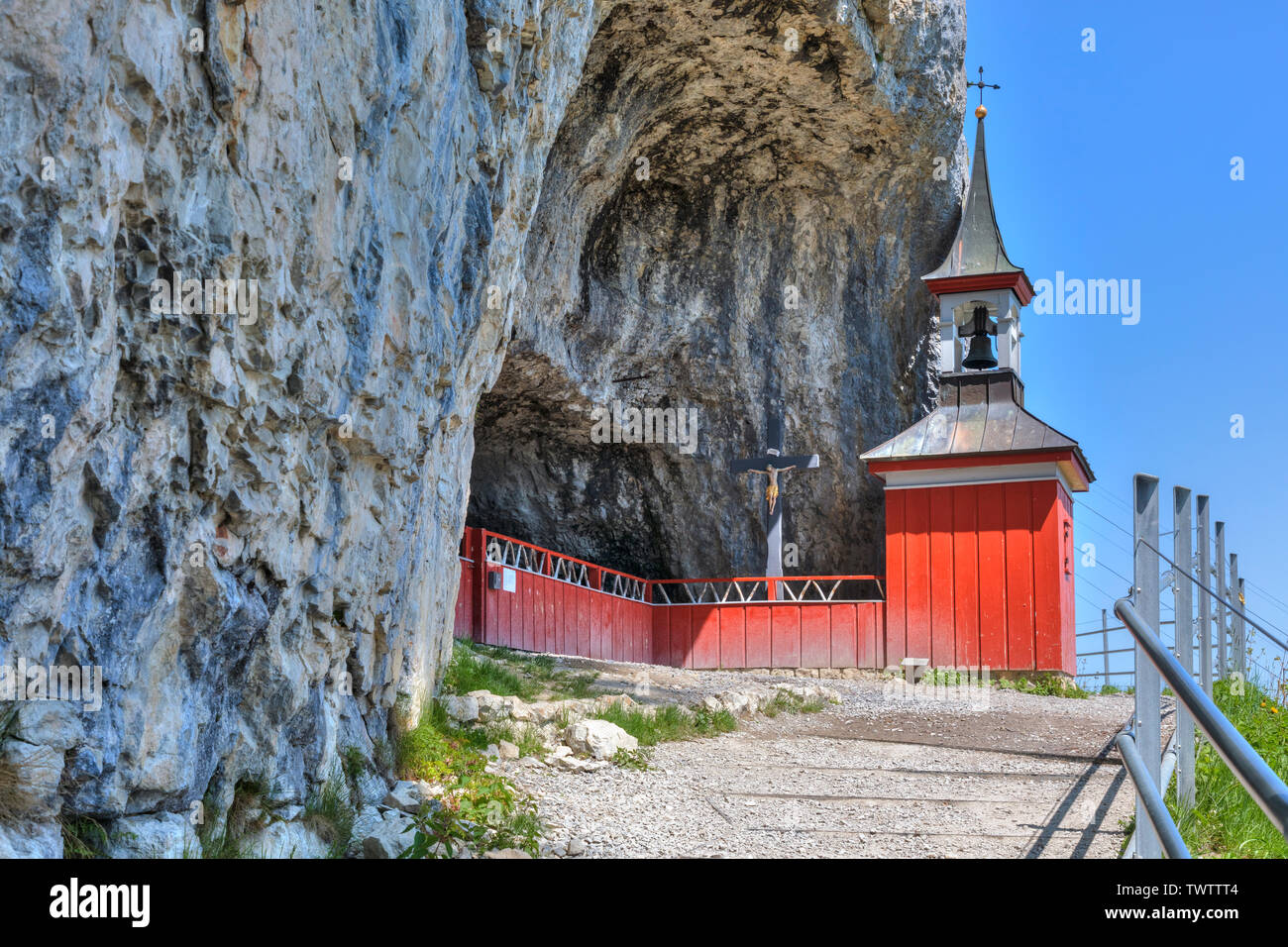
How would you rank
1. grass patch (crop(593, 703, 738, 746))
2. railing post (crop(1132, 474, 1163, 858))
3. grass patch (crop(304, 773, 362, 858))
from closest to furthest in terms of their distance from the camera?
railing post (crop(1132, 474, 1163, 858)) → grass patch (crop(304, 773, 362, 858)) → grass patch (crop(593, 703, 738, 746))

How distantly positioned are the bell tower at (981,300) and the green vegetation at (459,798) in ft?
40.7

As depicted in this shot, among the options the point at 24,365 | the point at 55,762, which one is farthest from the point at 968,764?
the point at 24,365

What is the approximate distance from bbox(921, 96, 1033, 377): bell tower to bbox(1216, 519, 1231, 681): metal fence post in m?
7.83

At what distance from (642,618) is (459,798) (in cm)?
1288

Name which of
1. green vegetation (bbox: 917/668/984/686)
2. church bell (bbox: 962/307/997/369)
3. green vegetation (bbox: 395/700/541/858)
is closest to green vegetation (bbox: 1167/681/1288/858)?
green vegetation (bbox: 395/700/541/858)

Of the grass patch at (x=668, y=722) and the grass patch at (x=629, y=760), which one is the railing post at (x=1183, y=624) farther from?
the grass patch at (x=668, y=722)

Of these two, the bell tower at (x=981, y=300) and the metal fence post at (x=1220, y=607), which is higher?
the bell tower at (x=981, y=300)

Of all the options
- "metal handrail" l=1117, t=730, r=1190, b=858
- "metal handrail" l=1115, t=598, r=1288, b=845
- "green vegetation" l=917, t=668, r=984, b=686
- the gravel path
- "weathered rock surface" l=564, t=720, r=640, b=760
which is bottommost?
"green vegetation" l=917, t=668, r=984, b=686

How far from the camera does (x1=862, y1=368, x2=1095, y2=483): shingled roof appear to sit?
16.9 meters

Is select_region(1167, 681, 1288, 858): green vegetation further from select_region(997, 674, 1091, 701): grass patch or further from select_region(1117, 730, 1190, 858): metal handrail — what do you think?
select_region(997, 674, 1091, 701): grass patch

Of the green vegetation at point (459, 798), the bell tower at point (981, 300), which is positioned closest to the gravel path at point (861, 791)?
the green vegetation at point (459, 798)

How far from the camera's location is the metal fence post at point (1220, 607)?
9.58 meters

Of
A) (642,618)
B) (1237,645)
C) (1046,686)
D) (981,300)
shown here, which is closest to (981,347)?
(981,300)

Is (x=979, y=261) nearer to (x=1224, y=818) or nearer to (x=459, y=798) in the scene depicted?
(x=1224, y=818)
